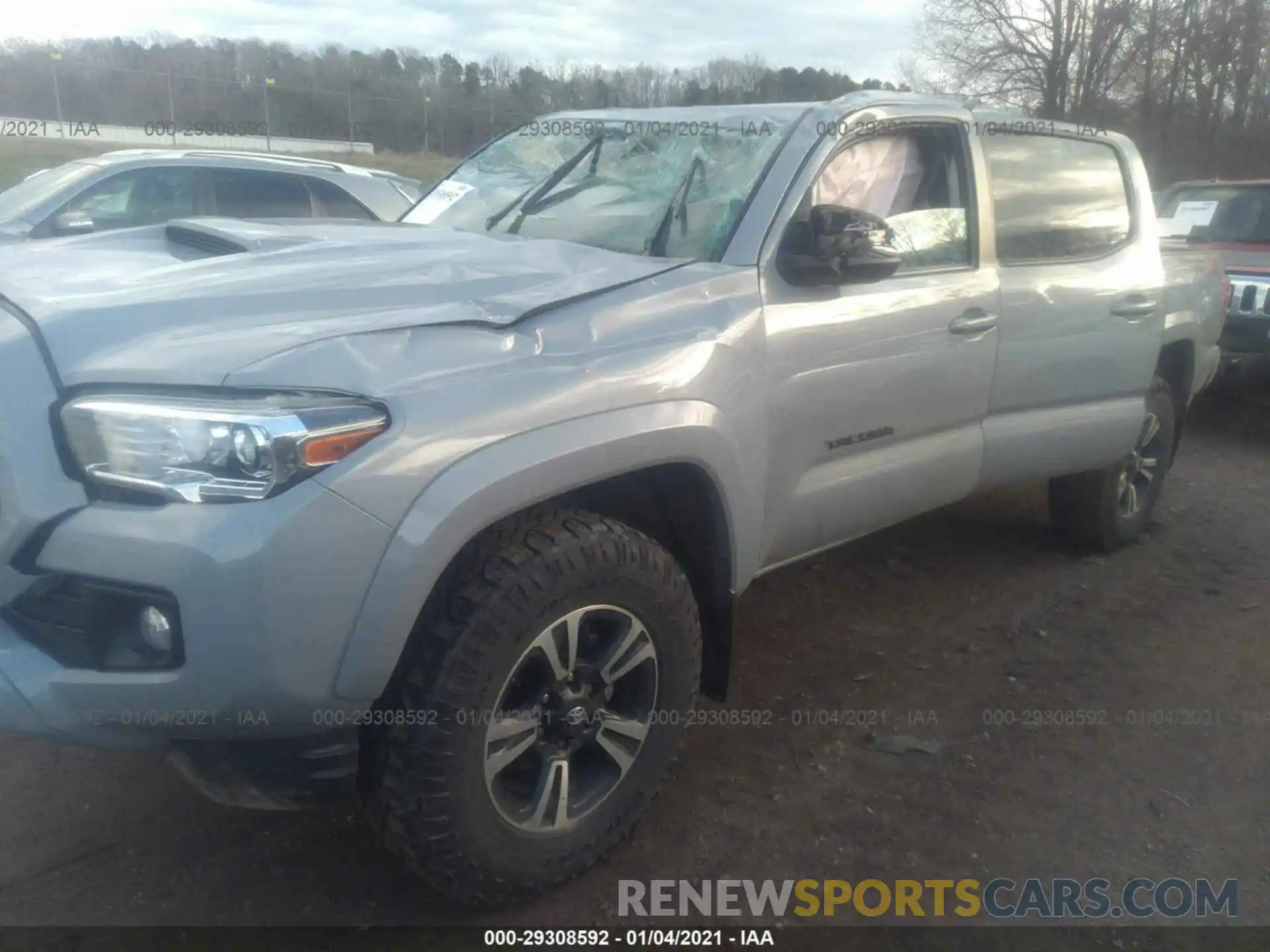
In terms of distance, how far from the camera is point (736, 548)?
2.89 m

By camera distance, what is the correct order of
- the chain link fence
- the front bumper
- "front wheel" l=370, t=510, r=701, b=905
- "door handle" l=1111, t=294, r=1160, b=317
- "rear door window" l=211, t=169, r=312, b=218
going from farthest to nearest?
the chain link fence
"rear door window" l=211, t=169, r=312, b=218
"door handle" l=1111, t=294, r=1160, b=317
"front wheel" l=370, t=510, r=701, b=905
the front bumper

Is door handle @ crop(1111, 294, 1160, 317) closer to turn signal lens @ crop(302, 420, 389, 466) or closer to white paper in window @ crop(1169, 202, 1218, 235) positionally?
turn signal lens @ crop(302, 420, 389, 466)

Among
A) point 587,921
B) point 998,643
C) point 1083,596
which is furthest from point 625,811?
point 1083,596

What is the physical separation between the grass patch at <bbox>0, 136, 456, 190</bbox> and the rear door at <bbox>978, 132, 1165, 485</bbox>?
8.56 m

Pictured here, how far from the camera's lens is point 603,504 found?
2789 mm

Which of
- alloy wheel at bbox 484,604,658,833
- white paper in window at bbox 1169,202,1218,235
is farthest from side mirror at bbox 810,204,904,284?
white paper in window at bbox 1169,202,1218,235

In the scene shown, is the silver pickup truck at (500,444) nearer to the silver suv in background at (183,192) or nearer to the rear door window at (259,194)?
the silver suv in background at (183,192)

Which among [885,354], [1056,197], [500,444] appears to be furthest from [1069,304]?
[500,444]

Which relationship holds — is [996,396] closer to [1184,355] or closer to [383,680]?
[1184,355]

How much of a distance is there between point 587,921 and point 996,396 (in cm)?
232

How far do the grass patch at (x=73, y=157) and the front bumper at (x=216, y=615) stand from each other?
33.8 feet

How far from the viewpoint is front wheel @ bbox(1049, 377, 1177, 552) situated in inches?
190

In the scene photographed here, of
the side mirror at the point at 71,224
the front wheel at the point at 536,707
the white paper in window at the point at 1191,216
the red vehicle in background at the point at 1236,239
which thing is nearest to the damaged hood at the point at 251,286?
the front wheel at the point at 536,707

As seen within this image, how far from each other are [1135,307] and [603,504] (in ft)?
8.79
